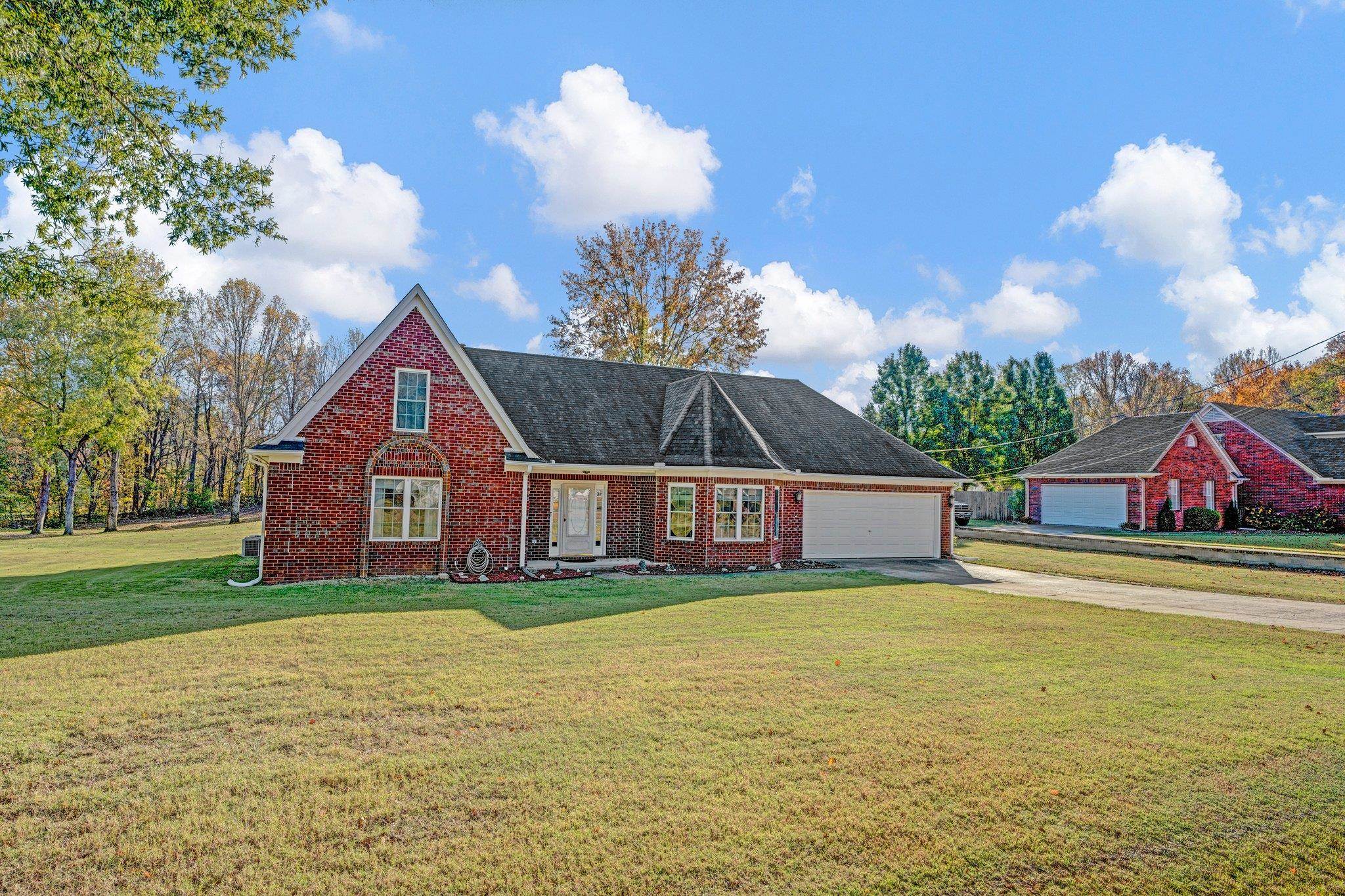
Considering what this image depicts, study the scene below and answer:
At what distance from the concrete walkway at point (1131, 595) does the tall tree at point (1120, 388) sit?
1980 inches

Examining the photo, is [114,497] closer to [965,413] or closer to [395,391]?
[395,391]

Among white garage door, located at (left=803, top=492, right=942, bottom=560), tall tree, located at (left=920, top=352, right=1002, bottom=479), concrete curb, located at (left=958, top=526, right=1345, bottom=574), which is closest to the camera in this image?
concrete curb, located at (left=958, top=526, right=1345, bottom=574)

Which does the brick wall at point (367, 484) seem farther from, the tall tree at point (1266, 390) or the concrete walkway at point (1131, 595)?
the tall tree at point (1266, 390)

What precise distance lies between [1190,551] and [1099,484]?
46.0 feet

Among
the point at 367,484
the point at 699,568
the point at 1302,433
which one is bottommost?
the point at 699,568

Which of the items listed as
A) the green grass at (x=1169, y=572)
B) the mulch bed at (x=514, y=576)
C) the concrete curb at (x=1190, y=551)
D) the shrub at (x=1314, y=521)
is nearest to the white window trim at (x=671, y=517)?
the mulch bed at (x=514, y=576)

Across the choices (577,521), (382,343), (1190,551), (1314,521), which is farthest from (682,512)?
(1314,521)

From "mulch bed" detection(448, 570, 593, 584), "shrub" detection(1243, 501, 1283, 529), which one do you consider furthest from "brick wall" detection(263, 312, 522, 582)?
"shrub" detection(1243, 501, 1283, 529)

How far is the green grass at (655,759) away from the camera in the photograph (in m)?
3.87

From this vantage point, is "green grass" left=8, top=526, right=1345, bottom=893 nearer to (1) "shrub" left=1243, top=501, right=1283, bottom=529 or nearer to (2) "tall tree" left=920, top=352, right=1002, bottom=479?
(1) "shrub" left=1243, top=501, right=1283, bottom=529

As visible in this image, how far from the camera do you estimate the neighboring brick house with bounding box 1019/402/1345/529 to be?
32500 millimetres

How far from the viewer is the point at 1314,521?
103 feet

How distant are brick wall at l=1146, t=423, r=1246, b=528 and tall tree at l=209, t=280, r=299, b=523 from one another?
155ft

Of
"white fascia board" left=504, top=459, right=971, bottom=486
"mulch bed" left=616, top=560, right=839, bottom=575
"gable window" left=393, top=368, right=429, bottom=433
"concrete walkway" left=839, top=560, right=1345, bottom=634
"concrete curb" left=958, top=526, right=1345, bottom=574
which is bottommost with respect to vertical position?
"concrete walkway" left=839, top=560, right=1345, bottom=634
